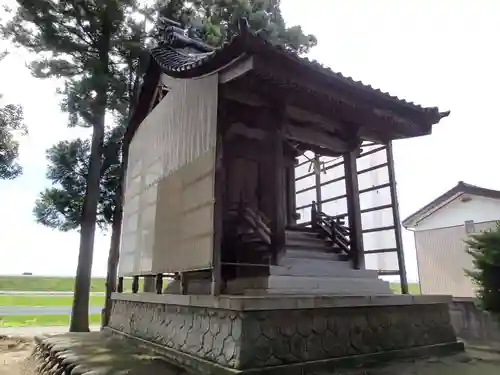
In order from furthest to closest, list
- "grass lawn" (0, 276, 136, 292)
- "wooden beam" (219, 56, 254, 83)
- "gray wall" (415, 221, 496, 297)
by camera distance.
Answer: "grass lawn" (0, 276, 136, 292) → "gray wall" (415, 221, 496, 297) → "wooden beam" (219, 56, 254, 83)

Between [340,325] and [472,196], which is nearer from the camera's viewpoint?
[340,325]

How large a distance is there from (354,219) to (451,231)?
24.6 ft

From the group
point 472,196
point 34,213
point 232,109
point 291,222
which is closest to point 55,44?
point 34,213

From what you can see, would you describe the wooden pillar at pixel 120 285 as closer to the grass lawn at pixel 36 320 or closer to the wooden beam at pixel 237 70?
the wooden beam at pixel 237 70

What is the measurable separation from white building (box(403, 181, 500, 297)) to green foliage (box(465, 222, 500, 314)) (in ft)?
19.4

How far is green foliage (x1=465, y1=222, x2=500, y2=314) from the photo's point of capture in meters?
5.59

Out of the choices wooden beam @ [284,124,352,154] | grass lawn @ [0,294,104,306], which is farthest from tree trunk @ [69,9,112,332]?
grass lawn @ [0,294,104,306]

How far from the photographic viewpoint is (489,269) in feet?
18.7

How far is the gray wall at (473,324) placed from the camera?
22.5 ft

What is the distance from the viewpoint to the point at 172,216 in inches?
219

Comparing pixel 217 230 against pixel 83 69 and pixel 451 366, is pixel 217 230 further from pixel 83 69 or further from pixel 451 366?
pixel 83 69

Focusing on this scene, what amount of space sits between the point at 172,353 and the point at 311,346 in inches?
75.6

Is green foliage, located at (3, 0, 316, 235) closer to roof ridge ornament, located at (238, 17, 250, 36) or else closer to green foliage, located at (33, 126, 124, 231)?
green foliage, located at (33, 126, 124, 231)

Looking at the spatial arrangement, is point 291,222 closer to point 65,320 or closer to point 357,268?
point 357,268
